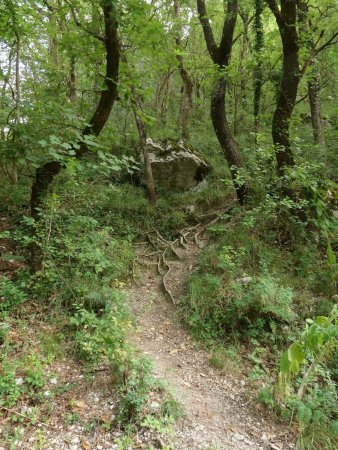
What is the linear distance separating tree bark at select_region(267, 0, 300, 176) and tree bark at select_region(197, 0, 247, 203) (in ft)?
3.79

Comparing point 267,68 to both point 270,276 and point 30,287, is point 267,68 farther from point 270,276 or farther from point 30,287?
point 30,287

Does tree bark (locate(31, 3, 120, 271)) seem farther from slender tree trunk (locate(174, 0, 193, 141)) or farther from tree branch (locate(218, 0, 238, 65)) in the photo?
slender tree trunk (locate(174, 0, 193, 141))

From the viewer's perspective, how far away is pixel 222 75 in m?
7.36

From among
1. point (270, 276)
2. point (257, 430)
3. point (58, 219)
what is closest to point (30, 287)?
point (58, 219)

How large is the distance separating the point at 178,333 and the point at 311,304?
2332 mm

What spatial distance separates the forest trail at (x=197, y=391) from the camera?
319 centimetres

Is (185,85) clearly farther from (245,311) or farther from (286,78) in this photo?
(245,311)

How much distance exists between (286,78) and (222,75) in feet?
4.94

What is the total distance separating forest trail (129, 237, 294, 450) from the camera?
3.19 meters

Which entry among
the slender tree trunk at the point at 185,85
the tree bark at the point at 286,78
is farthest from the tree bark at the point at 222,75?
the slender tree trunk at the point at 185,85

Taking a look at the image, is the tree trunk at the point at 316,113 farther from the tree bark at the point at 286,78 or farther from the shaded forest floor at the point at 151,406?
the shaded forest floor at the point at 151,406

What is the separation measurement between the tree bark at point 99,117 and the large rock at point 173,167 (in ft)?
16.6

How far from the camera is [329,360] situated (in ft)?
13.9

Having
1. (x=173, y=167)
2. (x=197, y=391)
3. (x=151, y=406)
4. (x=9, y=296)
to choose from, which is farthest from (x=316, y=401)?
(x=173, y=167)
